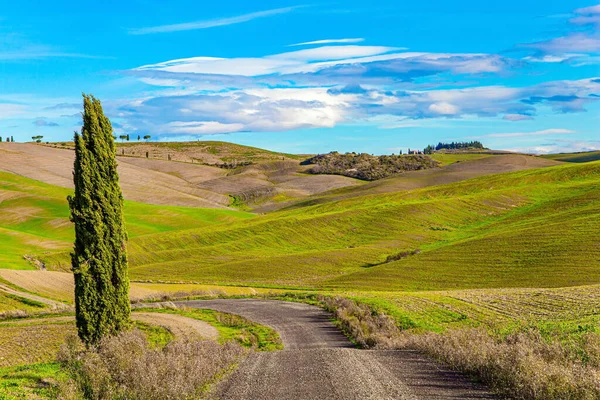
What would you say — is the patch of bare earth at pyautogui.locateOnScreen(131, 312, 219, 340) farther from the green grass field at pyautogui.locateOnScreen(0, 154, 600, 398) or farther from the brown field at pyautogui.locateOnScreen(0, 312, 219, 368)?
the green grass field at pyautogui.locateOnScreen(0, 154, 600, 398)

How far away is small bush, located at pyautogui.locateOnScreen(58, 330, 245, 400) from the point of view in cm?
1499

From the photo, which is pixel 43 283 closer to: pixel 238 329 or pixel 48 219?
pixel 238 329

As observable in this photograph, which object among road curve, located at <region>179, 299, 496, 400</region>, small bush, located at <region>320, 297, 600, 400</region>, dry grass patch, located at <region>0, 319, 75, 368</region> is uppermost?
small bush, located at <region>320, 297, 600, 400</region>

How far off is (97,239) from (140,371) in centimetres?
1085

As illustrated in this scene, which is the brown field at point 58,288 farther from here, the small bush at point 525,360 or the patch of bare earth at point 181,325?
the small bush at point 525,360

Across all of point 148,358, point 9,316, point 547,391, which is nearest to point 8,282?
point 9,316

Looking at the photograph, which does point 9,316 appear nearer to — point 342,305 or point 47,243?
point 342,305

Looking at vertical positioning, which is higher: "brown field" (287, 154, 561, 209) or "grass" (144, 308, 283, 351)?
"brown field" (287, 154, 561, 209)

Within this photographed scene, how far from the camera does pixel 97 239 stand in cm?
2566

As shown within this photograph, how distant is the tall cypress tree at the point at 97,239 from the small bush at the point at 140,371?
391 centimetres

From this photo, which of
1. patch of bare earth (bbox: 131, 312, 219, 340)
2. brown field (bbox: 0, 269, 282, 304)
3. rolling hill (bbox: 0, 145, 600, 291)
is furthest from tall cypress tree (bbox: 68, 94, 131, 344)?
rolling hill (bbox: 0, 145, 600, 291)

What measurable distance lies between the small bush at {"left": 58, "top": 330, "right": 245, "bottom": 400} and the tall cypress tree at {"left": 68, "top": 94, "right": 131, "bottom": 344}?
12.8 feet

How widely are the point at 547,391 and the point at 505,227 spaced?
80914 millimetres

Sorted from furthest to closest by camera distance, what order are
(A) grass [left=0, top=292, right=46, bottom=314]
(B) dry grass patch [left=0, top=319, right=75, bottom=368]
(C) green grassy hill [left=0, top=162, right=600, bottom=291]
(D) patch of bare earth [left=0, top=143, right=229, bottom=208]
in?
1. (D) patch of bare earth [left=0, top=143, right=229, bottom=208]
2. (C) green grassy hill [left=0, top=162, right=600, bottom=291]
3. (A) grass [left=0, top=292, right=46, bottom=314]
4. (B) dry grass patch [left=0, top=319, right=75, bottom=368]
